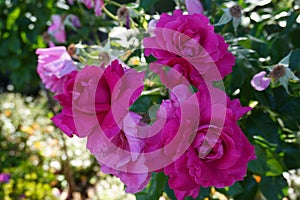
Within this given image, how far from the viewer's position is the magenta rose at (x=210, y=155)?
0.73 metres

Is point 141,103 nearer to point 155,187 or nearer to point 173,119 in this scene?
point 155,187

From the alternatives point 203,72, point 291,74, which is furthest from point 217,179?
point 291,74

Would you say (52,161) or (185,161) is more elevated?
(185,161)

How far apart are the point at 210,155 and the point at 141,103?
33 cm

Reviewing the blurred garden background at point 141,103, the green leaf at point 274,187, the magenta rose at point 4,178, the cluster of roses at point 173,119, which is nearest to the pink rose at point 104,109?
the cluster of roses at point 173,119

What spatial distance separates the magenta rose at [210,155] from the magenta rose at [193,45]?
7 cm

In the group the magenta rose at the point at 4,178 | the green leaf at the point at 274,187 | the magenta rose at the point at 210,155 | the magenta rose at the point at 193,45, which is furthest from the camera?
the magenta rose at the point at 4,178

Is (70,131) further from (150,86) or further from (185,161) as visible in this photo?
(150,86)

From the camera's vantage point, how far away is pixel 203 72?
83 cm

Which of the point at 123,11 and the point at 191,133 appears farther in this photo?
the point at 123,11

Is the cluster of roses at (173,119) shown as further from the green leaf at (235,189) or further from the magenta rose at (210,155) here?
the green leaf at (235,189)

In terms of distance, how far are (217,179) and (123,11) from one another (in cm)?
50

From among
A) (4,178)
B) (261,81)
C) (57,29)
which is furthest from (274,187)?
(4,178)

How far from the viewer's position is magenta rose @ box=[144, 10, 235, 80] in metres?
0.83
